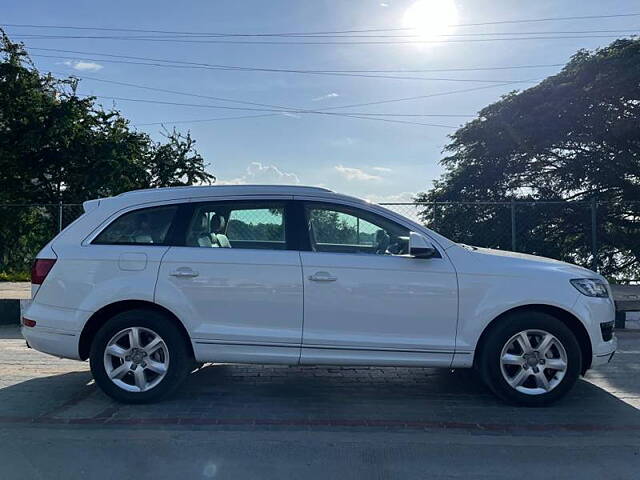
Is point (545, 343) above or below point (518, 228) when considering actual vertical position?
below

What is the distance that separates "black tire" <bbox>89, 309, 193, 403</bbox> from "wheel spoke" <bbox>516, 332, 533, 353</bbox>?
2.78 meters

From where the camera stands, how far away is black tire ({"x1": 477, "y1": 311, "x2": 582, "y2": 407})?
4430 millimetres

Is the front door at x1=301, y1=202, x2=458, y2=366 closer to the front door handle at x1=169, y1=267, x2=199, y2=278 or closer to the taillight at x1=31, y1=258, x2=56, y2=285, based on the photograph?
the front door handle at x1=169, y1=267, x2=199, y2=278

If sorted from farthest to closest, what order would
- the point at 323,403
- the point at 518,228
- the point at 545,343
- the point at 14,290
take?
1. the point at 518,228
2. the point at 14,290
3. the point at 323,403
4. the point at 545,343

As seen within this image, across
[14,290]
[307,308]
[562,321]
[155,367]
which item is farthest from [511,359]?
[14,290]

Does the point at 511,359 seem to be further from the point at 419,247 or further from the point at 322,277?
the point at 322,277

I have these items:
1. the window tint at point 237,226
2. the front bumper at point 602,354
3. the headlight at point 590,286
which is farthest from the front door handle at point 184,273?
the front bumper at point 602,354

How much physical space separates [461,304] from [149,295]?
2555 millimetres

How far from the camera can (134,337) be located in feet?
14.8

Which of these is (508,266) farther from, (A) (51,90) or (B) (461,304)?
(A) (51,90)

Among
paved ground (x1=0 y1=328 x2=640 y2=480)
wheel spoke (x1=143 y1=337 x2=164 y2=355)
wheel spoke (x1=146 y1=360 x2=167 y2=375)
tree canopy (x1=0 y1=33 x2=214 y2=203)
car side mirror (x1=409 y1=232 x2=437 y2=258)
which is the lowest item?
paved ground (x1=0 y1=328 x2=640 y2=480)

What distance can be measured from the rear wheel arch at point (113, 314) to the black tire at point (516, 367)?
8.14 ft

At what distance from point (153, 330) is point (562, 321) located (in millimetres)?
3422

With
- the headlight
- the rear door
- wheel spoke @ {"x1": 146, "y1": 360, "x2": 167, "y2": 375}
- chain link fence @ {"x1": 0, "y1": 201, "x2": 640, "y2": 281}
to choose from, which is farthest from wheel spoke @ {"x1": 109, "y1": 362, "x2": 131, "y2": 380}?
chain link fence @ {"x1": 0, "y1": 201, "x2": 640, "y2": 281}
